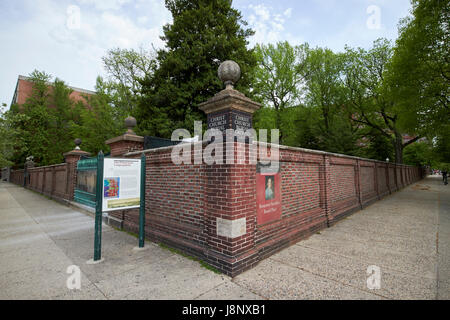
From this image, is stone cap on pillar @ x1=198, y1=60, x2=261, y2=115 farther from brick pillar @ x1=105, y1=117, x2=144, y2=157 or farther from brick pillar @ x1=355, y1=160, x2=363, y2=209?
brick pillar @ x1=355, y1=160, x2=363, y2=209

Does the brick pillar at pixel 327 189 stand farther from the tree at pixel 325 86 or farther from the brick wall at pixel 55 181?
the tree at pixel 325 86

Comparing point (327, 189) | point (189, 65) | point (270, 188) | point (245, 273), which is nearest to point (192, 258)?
point (245, 273)

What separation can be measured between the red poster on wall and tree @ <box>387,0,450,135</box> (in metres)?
11.8

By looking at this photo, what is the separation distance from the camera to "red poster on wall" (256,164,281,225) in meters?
4.42

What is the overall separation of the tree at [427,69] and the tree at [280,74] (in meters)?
11.5

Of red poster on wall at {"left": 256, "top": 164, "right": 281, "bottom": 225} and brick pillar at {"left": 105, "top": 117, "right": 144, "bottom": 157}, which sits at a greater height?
brick pillar at {"left": 105, "top": 117, "right": 144, "bottom": 157}

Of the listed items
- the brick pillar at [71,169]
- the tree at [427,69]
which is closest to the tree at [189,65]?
the brick pillar at [71,169]

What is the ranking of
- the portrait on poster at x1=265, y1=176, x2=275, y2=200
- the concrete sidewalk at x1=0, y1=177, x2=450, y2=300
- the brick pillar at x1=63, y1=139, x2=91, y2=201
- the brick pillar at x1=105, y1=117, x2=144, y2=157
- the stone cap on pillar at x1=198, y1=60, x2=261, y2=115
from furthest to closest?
the brick pillar at x1=63, y1=139, x2=91, y2=201, the brick pillar at x1=105, y1=117, x2=144, y2=157, the portrait on poster at x1=265, y1=176, x2=275, y2=200, the stone cap on pillar at x1=198, y1=60, x2=261, y2=115, the concrete sidewalk at x1=0, y1=177, x2=450, y2=300

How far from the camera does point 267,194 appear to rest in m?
4.63

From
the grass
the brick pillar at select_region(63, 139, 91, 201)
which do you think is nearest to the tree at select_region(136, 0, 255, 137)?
the brick pillar at select_region(63, 139, 91, 201)

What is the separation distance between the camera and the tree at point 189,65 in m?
11.3

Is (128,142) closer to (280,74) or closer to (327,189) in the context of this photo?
(327,189)

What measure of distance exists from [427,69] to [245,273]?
47.6 ft
